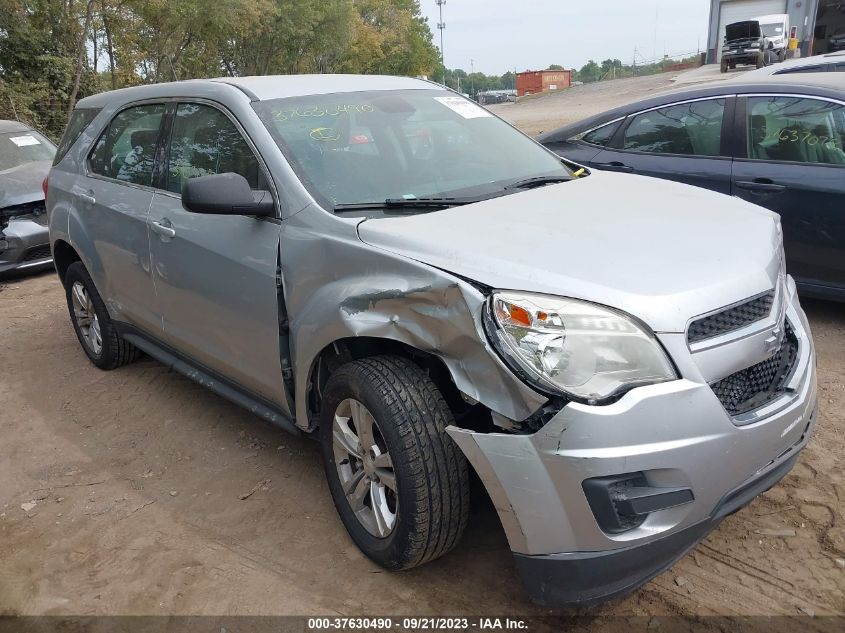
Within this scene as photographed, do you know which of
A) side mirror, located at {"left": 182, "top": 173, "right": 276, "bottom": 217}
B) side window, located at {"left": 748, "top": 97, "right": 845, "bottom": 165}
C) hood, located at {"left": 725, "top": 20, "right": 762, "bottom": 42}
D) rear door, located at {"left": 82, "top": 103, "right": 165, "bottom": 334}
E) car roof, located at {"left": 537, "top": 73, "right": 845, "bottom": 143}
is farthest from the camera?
hood, located at {"left": 725, "top": 20, "right": 762, "bottom": 42}

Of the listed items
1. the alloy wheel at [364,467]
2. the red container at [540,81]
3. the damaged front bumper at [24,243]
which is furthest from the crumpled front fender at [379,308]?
the red container at [540,81]

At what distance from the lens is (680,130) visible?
17.4ft

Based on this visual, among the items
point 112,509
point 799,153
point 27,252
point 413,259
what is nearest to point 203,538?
point 112,509

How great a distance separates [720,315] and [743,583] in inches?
40.0

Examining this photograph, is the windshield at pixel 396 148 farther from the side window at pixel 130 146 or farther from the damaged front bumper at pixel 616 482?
the damaged front bumper at pixel 616 482

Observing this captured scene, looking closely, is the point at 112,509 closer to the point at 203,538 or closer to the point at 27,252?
the point at 203,538

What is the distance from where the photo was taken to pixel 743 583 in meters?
2.58

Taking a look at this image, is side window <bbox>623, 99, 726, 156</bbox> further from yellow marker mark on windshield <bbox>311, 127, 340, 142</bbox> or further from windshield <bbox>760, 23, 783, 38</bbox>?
windshield <bbox>760, 23, 783, 38</bbox>

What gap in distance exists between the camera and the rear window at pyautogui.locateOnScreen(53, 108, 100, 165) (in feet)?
15.6

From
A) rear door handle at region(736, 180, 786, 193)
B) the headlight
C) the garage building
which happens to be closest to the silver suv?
the headlight

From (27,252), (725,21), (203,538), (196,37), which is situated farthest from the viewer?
(725,21)

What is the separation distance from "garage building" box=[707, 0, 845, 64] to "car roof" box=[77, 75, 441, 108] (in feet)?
123

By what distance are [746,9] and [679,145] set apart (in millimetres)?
39800

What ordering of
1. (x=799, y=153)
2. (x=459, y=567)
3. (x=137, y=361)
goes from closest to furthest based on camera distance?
(x=459, y=567)
(x=799, y=153)
(x=137, y=361)
